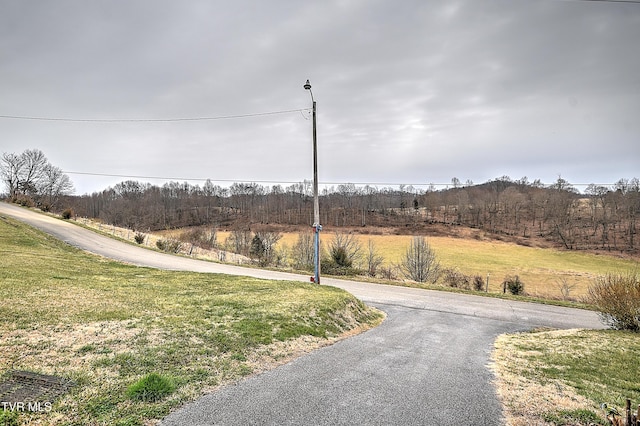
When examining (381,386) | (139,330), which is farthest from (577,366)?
(139,330)

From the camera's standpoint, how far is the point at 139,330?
20.7ft

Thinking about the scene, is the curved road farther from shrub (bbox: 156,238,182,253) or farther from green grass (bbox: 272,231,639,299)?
green grass (bbox: 272,231,639,299)

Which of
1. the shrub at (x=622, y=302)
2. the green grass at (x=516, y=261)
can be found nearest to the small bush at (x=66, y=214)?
the green grass at (x=516, y=261)

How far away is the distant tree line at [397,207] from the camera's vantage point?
7450 centimetres

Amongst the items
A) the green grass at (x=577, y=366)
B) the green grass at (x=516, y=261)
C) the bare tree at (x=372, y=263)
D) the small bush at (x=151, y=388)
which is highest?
the small bush at (x=151, y=388)

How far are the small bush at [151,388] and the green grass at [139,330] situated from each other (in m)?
0.05

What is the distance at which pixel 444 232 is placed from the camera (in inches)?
3135

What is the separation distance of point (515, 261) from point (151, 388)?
59648 mm

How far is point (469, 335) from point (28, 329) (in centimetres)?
982

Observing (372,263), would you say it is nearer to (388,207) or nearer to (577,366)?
(577,366)

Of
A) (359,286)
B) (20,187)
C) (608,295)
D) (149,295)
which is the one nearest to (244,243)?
(359,286)

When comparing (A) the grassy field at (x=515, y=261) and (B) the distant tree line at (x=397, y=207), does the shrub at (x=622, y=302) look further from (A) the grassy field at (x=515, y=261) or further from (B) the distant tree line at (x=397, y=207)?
(B) the distant tree line at (x=397, y=207)

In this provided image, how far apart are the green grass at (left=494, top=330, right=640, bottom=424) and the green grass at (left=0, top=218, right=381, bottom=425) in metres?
3.81

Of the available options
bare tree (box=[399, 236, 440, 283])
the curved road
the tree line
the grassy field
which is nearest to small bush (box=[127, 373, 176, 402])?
the curved road
